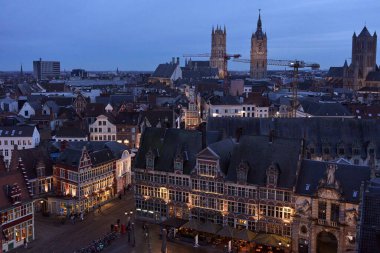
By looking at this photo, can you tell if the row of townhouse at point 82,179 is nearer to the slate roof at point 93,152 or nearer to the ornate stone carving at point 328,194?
the slate roof at point 93,152

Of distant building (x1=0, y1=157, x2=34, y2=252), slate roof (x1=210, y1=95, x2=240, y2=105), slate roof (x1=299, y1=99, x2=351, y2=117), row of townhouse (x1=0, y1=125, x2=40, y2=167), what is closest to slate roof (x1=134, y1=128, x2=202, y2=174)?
distant building (x1=0, y1=157, x2=34, y2=252)

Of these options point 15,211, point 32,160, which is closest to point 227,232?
point 15,211

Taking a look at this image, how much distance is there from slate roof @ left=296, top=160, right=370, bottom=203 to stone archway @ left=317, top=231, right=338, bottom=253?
510 centimetres

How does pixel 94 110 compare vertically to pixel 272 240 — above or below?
above

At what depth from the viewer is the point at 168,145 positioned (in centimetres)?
7119

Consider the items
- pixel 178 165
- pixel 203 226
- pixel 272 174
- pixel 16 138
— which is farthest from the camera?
pixel 16 138

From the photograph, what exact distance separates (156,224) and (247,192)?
1662 centimetres

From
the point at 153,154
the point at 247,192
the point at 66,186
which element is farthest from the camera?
the point at 66,186

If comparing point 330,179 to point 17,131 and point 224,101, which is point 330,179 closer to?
point 17,131

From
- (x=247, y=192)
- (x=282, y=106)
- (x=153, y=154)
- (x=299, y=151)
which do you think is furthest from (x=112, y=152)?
(x=282, y=106)

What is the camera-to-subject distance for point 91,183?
254 ft

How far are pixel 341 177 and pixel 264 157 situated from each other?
10451mm

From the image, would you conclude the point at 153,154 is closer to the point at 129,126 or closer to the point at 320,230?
the point at 320,230

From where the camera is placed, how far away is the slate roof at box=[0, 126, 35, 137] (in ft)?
327
